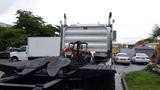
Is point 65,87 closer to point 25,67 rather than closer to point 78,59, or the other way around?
point 25,67

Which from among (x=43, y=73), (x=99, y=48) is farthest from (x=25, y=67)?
(x=99, y=48)

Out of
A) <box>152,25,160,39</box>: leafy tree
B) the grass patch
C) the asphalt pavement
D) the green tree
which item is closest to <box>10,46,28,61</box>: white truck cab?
the asphalt pavement

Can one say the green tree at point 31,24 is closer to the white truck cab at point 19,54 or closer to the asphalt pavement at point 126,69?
the white truck cab at point 19,54

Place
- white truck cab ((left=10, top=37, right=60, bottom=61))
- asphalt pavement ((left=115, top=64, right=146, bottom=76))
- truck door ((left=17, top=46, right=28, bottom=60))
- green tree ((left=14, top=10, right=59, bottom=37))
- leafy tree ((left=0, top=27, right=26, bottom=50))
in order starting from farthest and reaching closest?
1. green tree ((left=14, top=10, right=59, bottom=37))
2. leafy tree ((left=0, top=27, right=26, bottom=50))
3. truck door ((left=17, top=46, right=28, bottom=60))
4. white truck cab ((left=10, top=37, right=60, bottom=61))
5. asphalt pavement ((left=115, top=64, right=146, bottom=76))

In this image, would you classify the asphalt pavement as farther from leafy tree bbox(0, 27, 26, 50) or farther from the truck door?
leafy tree bbox(0, 27, 26, 50)

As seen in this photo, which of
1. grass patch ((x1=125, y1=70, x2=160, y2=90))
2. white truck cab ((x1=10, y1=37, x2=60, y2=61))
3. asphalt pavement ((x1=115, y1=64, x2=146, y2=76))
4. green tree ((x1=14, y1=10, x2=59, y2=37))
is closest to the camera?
grass patch ((x1=125, y1=70, x2=160, y2=90))

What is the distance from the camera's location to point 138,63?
4678 centimetres

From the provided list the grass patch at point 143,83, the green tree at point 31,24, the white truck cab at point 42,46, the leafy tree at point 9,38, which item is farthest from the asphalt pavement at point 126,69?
the green tree at point 31,24

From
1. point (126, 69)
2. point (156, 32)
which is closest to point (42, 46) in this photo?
point (126, 69)

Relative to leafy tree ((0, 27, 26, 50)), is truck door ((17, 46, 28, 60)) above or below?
below

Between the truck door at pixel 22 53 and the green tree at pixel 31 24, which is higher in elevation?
the green tree at pixel 31 24

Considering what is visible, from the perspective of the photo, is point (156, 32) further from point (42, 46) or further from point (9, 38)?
Answer: point (9, 38)

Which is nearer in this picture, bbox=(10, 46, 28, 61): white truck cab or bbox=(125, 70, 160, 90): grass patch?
bbox=(125, 70, 160, 90): grass patch

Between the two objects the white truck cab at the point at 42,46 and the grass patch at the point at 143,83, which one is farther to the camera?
the white truck cab at the point at 42,46
